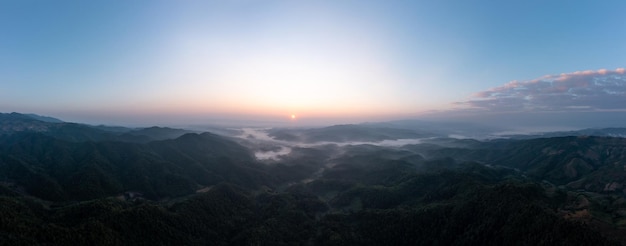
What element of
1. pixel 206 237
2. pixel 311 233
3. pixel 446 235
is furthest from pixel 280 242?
pixel 446 235

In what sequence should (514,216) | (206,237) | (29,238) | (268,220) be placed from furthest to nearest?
(268,220)
(206,237)
(514,216)
(29,238)

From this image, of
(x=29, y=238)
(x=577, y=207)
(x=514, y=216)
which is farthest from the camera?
(x=577, y=207)

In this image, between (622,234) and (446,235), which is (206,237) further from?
(622,234)

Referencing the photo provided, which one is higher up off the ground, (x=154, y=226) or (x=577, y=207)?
(x=577, y=207)

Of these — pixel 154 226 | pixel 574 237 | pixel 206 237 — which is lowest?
pixel 206 237

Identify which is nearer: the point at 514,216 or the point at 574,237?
the point at 574,237

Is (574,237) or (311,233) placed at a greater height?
(574,237)

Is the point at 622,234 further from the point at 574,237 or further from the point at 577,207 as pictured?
the point at 577,207

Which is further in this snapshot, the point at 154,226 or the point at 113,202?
the point at 113,202

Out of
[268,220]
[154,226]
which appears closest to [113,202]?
[154,226]
